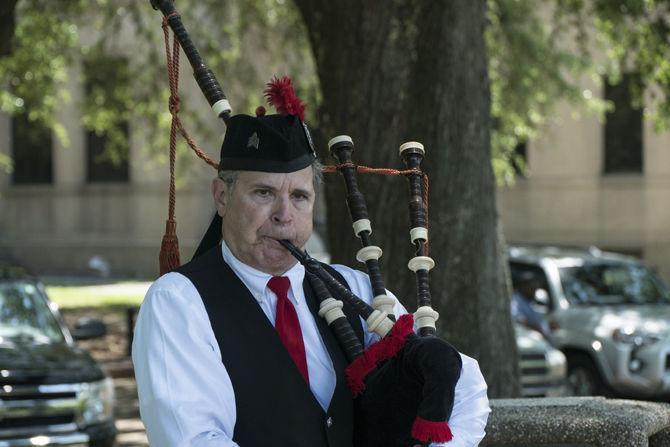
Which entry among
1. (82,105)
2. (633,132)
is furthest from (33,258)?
(633,132)

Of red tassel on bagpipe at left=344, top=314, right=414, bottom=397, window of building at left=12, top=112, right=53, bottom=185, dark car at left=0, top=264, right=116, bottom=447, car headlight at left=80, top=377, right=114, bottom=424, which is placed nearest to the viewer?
red tassel on bagpipe at left=344, top=314, right=414, bottom=397

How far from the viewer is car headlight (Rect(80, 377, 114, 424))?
7.40 m

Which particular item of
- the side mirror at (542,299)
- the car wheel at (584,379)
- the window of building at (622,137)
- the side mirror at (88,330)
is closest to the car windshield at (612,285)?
the side mirror at (542,299)

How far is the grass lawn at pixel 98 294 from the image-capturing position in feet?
69.8

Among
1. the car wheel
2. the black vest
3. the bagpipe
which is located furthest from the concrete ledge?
the car wheel

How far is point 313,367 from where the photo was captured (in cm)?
309

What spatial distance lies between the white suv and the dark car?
5031 millimetres

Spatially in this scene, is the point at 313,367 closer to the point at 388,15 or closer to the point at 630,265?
the point at 388,15

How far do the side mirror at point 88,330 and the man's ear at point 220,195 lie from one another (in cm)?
536

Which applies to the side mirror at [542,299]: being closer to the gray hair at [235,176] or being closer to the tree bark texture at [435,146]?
the tree bark texture at [435,146]

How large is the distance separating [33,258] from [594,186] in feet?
46.1

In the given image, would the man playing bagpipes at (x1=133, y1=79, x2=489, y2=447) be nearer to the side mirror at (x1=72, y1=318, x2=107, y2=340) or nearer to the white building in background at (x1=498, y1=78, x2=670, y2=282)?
the side mirror at (x1=72, y1=318, x2=107, y2=340)

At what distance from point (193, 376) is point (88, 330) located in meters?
5.81

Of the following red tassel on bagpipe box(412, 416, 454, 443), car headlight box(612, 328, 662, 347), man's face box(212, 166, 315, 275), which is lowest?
car headlight box(612, 328, 662, 347)
